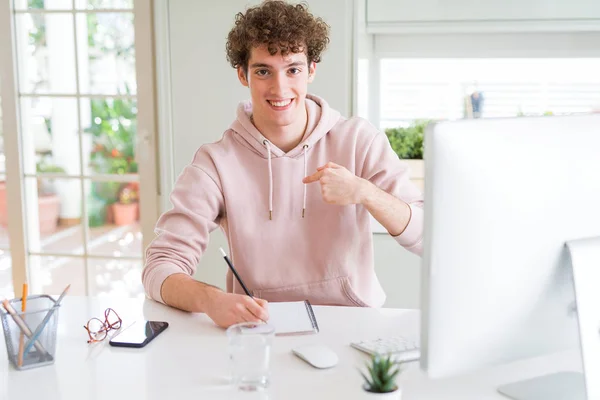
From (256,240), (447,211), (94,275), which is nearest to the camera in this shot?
(447,211)

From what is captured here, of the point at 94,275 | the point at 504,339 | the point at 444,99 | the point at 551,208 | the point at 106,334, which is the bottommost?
the point at 94,275

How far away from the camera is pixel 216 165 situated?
177 cm

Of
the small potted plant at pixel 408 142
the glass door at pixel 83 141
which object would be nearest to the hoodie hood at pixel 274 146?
the small potted plant at pixel 408 142

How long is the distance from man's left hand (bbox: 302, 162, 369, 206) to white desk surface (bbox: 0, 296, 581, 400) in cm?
28

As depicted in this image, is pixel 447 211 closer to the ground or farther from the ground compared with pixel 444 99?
closer to the ground

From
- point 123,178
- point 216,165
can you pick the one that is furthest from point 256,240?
point 123,178

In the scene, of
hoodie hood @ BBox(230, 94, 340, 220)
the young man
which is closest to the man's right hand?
the young man

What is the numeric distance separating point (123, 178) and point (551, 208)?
8.13 feet

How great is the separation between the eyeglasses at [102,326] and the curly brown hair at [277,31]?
76 centimetres

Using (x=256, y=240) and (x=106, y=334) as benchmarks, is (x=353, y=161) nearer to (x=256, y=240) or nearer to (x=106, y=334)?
(x=256, y=240)

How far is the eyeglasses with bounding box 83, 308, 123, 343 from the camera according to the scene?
4.47 feet

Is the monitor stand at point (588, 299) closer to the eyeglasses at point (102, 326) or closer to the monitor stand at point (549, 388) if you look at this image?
→ the monitor stand at point (549, 388)

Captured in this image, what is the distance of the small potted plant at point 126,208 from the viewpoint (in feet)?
10.6

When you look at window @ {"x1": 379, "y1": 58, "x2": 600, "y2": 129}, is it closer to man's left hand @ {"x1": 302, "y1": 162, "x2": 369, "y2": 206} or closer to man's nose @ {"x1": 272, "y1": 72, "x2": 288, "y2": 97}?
man's nose @ {"x1": 272, "y1": 72, "x2": 288, "y2": 97}
